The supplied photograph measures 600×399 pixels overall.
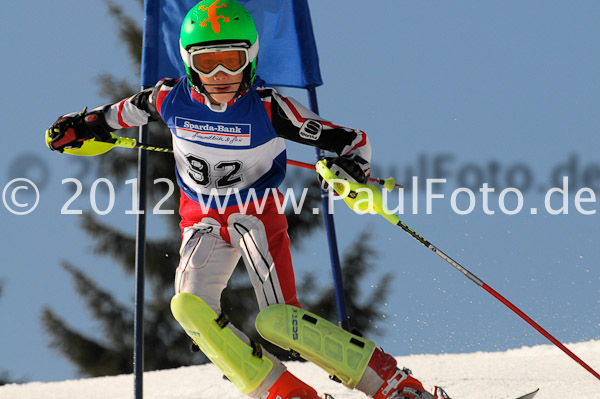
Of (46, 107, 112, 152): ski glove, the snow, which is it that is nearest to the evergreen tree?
the snow

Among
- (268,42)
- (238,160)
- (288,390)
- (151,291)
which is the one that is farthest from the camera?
(151,291)

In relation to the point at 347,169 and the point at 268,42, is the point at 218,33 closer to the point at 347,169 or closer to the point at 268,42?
the point at 347,169

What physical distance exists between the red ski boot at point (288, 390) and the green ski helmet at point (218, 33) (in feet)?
4.28

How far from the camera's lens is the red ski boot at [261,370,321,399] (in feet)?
9.98

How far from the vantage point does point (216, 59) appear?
311 centimetres

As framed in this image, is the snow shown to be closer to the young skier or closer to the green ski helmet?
the young skier

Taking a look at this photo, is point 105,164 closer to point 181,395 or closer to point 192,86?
point 181,395

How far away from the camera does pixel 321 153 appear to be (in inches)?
179

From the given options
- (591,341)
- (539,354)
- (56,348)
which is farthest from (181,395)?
(56,348)

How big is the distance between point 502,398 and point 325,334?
1.56 m

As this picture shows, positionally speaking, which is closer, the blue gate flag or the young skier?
the young skier

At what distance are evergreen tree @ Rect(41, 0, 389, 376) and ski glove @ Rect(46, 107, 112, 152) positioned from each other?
749 centimetres

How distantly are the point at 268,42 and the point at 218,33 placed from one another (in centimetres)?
157

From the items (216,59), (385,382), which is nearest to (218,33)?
(216,59)
